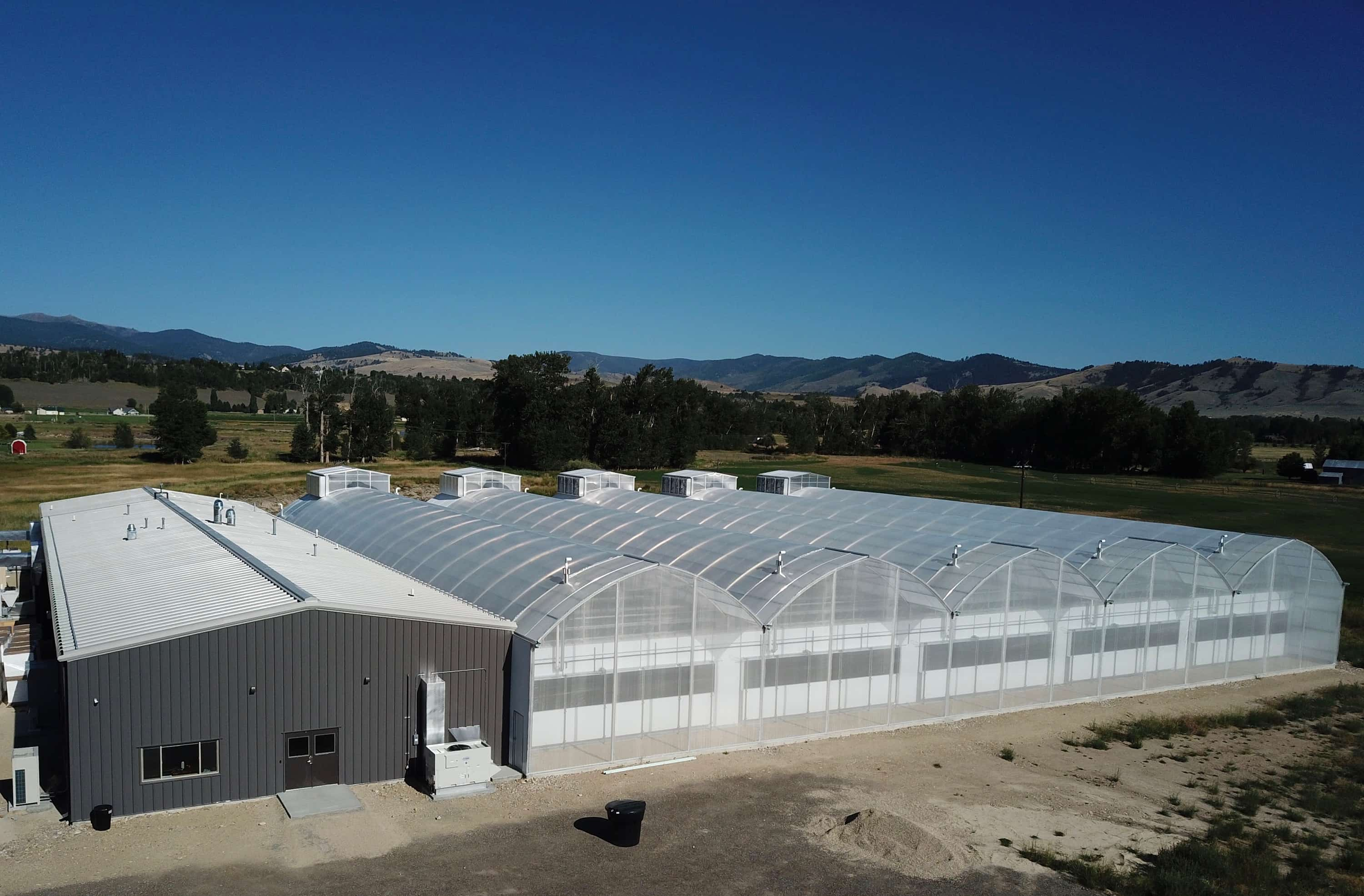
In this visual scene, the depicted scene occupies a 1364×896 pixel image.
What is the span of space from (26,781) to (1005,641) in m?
22.8

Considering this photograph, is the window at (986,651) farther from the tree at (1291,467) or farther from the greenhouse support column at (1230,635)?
the tree at (1291,467)

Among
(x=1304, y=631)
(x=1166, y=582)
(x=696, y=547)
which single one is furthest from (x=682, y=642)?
(x=1304, y=631)

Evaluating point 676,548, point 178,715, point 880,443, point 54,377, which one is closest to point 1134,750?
point 676,548

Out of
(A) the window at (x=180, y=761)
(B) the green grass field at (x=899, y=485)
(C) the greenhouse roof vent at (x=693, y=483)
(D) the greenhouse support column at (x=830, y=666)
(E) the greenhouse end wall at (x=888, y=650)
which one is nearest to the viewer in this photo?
(A) the window at (x=180, y=761)

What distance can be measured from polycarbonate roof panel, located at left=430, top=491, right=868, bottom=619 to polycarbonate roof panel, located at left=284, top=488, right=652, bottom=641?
192cm

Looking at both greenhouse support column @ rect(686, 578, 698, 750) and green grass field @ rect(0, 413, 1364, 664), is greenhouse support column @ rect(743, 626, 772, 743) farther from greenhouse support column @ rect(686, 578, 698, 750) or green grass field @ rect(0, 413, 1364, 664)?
green grass field @ rect(0, 413, 1364, 664)

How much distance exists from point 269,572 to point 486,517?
1782 centimetres

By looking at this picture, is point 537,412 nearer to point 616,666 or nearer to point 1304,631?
point 1304,631

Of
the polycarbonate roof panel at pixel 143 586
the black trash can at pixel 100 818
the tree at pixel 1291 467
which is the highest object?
the polycarbonate roof panel at pixel 143 586

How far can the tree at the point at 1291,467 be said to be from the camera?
10525 cm

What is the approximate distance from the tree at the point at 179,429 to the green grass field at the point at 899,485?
1888 millimetres

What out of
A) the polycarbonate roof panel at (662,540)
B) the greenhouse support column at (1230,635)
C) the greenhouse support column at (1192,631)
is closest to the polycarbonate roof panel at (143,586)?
the polycarbonate roof panel at (662,540)

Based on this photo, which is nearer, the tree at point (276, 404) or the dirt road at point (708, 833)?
the dirt road at point (708, 833)

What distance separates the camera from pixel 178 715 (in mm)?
17344
